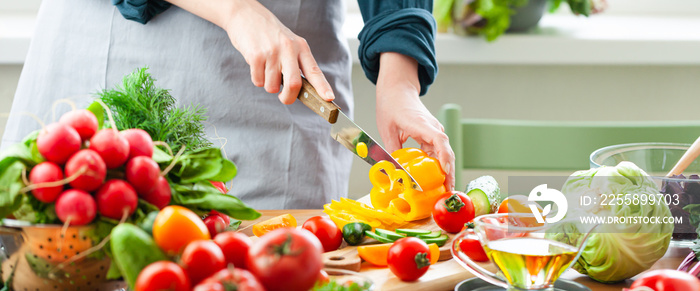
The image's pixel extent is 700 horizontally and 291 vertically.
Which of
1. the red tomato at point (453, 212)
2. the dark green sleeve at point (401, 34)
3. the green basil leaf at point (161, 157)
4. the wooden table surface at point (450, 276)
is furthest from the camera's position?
the dark green sleeve at point (401, 34)

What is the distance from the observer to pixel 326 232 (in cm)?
109

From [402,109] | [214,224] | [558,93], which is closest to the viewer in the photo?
[214,224]

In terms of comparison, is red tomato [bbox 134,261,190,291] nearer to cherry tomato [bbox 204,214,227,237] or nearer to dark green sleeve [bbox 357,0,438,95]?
cherry tomato [bbox 204,214,227,237]

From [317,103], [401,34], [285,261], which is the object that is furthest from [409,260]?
[401,34]

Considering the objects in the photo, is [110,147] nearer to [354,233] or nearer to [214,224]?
[214,224]

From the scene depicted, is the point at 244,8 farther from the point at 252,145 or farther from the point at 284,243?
the point at 284,243

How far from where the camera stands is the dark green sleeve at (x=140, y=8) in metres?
1.46

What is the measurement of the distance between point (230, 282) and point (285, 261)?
0.07m

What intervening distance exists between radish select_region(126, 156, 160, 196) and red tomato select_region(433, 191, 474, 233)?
58 cm

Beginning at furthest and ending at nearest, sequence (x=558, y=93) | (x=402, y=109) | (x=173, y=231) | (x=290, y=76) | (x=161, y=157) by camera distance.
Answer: (x=558, y=93) → (x=402, y=109) → (x=290, y=76) → (x=161, y=157) → (x=173, y=231)

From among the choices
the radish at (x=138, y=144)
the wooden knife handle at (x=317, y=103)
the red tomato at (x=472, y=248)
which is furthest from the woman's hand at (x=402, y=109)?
the radish at (x=138, y=144)

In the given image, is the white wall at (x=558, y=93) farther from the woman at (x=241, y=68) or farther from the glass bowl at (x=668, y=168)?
the glass bowl at (x=668, y=168)

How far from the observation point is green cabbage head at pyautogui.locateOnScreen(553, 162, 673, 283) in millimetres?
905

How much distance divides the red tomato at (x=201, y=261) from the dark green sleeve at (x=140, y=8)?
3.11 feet
